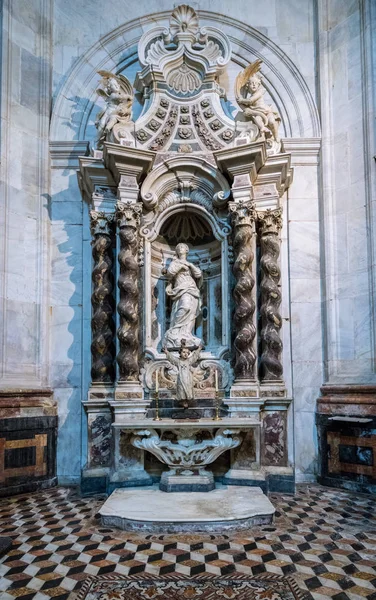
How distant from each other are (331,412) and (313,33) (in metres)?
5.62

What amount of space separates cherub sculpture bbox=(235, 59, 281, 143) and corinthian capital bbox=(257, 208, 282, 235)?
1038 mm

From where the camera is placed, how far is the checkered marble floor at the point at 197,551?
3.54 m

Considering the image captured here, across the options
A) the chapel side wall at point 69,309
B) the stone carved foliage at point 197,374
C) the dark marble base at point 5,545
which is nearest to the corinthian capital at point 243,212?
the stone carved foliage at point 197,374

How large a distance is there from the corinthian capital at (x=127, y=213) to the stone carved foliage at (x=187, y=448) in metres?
2.64

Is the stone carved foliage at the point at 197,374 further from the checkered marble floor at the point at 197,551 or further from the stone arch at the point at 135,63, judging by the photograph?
the stone arch at the point at 135,63

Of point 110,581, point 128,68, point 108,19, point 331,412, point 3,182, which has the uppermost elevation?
point 108,19

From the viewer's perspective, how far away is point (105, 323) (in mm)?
6391

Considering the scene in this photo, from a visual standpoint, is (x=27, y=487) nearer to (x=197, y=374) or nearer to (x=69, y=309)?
(x=69, y=309)

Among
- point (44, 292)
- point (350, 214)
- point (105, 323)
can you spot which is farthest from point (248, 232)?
point (44, 292)

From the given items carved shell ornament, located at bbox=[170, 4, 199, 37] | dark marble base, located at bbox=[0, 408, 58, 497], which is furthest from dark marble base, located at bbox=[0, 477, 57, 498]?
carved shell ornament, located at bbox=[170, 4, 199, 37]

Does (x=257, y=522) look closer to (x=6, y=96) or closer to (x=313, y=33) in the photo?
(x=6, y=96)

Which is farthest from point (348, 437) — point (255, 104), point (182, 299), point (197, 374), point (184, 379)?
point (255, 104)

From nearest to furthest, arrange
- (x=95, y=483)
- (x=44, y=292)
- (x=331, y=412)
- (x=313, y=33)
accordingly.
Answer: (x=95, y=483), (x=331, y=412), (x=44, y=292), (x=313, y=33)

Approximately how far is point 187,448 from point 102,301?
219 centimetres
